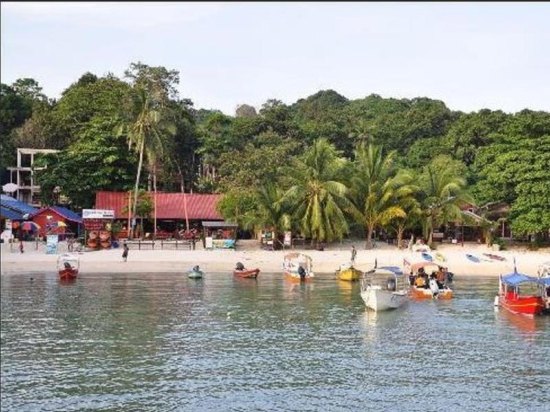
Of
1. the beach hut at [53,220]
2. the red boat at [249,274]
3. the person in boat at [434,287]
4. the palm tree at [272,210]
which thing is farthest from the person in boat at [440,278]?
the beach hut at [53,220]

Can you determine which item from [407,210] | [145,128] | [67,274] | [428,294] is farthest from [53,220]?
[428,294]

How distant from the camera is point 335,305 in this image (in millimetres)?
35656

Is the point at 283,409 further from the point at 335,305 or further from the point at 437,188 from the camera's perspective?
the point at 437,188

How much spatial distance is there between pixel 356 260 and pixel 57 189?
31.2 metres

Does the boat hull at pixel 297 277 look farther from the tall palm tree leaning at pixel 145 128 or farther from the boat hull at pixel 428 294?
the tall palm tree leaning at pixel 145 128

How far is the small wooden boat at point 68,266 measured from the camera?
43.2 metres

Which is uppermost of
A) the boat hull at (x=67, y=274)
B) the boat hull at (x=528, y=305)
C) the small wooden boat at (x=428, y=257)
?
the small wooden boat at (x=428, y=257)

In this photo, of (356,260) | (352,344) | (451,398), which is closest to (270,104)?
(356,260)

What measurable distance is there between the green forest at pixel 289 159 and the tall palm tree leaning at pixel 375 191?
10 cm

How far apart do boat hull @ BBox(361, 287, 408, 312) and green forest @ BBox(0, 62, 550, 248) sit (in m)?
20.8

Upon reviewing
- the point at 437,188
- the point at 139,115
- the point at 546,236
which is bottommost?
the point at 546,236

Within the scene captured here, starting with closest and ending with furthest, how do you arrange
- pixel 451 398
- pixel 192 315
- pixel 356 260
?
1. pixel 451 398
2. pixel 192 315
3. pixel 356 260

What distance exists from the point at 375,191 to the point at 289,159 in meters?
8.53

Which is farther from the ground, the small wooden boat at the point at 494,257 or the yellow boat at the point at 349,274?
the small wooden boat at the point at 494,257
